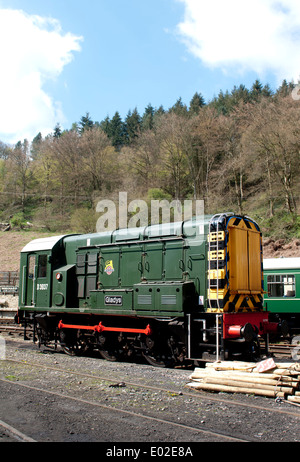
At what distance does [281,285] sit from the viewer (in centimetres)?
1684

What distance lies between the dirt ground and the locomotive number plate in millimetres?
2067

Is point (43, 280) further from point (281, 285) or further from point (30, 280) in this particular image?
point (281, 285)

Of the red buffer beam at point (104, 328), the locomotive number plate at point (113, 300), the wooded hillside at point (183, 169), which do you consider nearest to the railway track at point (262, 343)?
the red buffer beam at point (104, 328)

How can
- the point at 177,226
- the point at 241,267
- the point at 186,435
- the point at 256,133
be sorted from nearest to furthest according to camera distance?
the point at 186,435 → the point at 241,267 → the point at 177,226 → the point at 256,133

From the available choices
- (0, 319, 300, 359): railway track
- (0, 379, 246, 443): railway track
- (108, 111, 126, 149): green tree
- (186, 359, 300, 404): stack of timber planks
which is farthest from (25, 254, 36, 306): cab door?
(108, 111, 126, 149): green tree

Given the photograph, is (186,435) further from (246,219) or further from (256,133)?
(256,133)

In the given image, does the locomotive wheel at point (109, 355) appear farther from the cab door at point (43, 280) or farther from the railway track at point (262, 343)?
the railway track at point (262, 343)

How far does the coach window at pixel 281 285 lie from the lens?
16578 millimetres

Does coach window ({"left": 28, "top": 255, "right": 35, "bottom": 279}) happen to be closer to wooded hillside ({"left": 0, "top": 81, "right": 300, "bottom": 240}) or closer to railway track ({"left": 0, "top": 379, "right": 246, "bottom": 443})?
railway track ({"left": 0, "top": 379, "right": 246, "bottom": 443})

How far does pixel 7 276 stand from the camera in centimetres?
3231

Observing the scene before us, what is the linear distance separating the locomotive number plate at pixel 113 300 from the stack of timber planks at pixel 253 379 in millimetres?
3516

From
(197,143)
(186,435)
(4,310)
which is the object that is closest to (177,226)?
(186,435)

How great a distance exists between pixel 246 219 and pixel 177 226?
5.82ft

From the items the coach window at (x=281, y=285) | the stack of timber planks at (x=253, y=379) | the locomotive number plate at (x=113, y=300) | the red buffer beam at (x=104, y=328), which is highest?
the coach window at (x=281, y=285)
